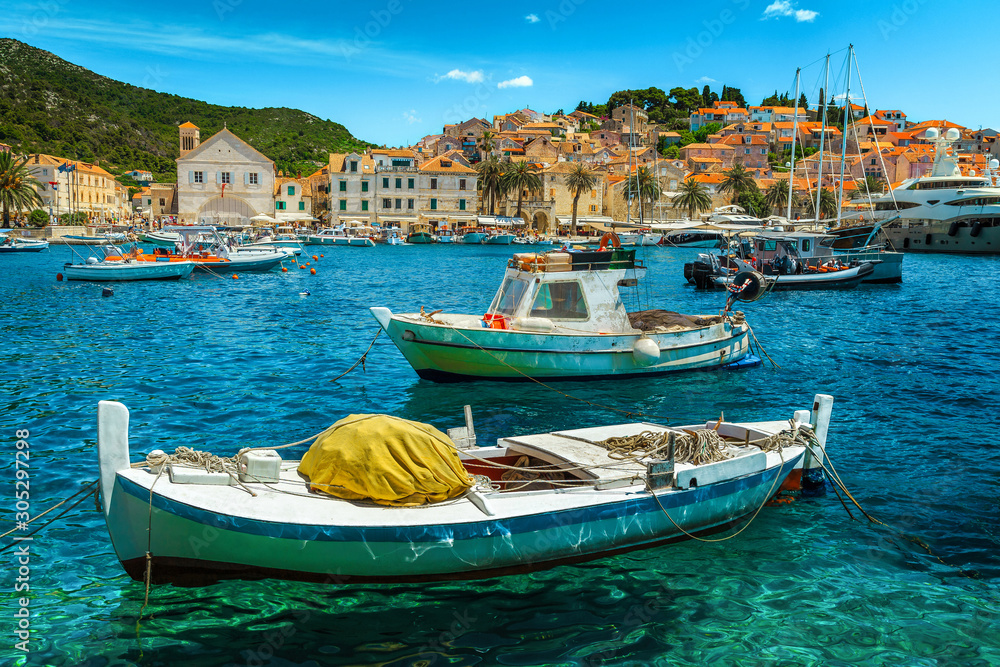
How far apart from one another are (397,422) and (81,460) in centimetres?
611

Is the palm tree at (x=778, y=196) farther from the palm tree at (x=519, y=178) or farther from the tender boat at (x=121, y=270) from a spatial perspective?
the tender boat at (x=121, y=270)

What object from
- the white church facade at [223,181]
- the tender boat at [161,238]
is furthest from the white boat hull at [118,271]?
the white church facade at [223,181]

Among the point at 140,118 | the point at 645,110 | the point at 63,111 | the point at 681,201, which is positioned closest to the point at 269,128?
the point at 140,118

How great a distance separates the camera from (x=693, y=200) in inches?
3890

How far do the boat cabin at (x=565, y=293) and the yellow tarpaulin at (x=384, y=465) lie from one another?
8.01 metres

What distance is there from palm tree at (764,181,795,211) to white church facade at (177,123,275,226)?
62865mm

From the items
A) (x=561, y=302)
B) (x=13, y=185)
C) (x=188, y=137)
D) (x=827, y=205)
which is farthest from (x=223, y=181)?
(x=561, y=302)

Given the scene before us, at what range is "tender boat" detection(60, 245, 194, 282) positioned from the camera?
1446 inches

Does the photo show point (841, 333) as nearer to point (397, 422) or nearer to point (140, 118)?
point (397, 422)

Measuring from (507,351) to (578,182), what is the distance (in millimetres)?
83077

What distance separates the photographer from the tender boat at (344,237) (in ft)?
263

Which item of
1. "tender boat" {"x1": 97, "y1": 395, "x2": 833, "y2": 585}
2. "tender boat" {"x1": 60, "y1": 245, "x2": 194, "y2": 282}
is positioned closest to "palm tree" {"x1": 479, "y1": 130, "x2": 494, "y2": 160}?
"tender boat" {"x1": 60, "y1": 245, "x2": 194, "y2": 282}

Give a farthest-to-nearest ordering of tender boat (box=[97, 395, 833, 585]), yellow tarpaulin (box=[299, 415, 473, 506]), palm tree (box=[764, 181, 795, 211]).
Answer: palm tree (box=[764, 181, 795, 211]), yellow tarpaulin (box=[299, 415, 473, 506]), tender boat (box=[97, 395, 833, 585])

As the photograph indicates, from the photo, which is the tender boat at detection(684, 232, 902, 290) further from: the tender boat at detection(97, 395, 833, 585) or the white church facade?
the white church facade
